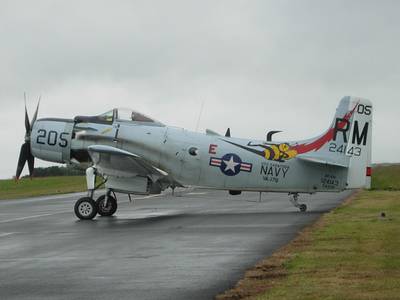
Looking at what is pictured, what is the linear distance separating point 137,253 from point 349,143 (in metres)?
11.5

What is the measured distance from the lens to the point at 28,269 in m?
10.8

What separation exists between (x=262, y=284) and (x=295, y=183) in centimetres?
1326

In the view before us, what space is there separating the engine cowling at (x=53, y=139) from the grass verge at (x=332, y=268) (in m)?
9.64

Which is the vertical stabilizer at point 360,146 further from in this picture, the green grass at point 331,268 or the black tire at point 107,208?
the black tire at point 107,208

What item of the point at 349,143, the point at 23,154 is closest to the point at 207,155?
the point at 349,143

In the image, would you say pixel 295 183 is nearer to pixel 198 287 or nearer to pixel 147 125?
pixel 147 125

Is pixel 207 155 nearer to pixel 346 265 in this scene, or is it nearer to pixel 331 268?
pixel 346 265

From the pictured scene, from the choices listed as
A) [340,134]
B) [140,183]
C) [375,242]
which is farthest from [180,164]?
[375,242]

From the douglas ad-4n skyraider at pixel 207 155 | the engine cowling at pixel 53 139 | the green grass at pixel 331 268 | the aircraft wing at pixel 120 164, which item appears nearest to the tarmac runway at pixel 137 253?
the green grass at pixel 331 268

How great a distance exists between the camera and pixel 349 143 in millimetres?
22078

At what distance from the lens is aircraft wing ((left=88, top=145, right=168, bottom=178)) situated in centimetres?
2059

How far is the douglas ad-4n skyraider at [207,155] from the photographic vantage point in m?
21.6

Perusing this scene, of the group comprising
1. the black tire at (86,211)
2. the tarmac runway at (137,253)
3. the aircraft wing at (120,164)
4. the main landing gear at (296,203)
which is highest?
the aircraft wing at (120,164)

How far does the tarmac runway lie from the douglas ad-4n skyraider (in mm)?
1025
